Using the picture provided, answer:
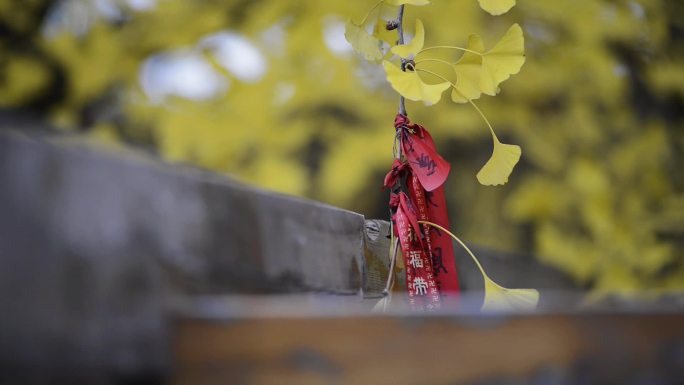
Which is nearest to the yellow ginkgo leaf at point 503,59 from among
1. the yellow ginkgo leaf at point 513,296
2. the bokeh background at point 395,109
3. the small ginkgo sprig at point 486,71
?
the small ginkgo sprig at point 486,71

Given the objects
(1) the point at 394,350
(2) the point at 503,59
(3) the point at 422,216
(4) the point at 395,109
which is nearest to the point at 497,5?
(2) the point at 503,59

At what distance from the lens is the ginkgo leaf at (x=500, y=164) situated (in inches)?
20.0

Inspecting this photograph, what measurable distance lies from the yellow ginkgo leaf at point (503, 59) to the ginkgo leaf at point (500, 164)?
1.5 inches

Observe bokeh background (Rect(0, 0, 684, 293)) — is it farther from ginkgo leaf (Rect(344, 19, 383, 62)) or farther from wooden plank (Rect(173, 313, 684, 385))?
wooden plank (Rect(173, 313, 684, 385))

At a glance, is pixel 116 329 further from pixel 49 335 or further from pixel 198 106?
pixel 198 106

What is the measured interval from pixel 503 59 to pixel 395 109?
79 centimetres

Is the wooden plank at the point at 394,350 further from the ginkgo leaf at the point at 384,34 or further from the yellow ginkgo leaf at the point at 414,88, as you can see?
the ginkgo leaf at the point at 384,34

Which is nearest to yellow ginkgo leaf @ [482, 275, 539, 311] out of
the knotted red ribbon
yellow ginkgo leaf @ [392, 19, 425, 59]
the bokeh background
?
the knotted red ribbon

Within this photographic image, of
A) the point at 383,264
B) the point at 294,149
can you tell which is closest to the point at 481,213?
the point at 294,149

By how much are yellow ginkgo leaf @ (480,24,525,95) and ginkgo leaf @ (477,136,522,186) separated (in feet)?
0.12

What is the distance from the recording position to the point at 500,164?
0.51 m

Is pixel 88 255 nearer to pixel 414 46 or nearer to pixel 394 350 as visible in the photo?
pixel 394 350

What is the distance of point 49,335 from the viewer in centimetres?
26

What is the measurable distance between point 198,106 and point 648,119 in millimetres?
941
